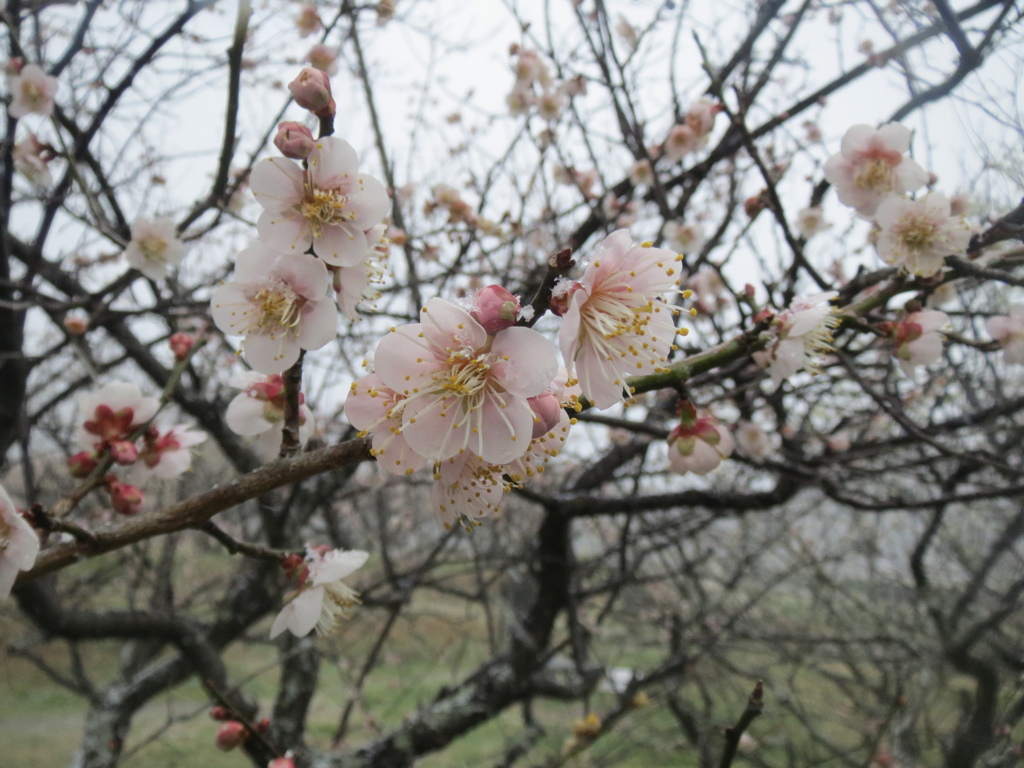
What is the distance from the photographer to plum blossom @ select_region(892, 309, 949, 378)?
1223mm

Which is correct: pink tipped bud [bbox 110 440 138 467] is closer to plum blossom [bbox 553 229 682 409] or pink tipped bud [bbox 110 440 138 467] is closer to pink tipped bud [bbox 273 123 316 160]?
pink tipped bud [bbox 273 123 316 160]

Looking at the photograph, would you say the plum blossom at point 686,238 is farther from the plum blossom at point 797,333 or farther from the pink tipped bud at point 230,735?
the pink tipped bud at point 230,735

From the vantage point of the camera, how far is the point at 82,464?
1.09m

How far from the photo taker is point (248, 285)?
898 millimetres

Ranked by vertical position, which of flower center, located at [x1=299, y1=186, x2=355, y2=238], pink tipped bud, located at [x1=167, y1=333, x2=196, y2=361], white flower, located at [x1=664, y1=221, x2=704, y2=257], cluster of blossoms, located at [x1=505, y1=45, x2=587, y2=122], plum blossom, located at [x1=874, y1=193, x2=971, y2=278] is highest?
Answer: cluster of blossoms, located at [x1=505, y1=45, x2=587, y2=122]

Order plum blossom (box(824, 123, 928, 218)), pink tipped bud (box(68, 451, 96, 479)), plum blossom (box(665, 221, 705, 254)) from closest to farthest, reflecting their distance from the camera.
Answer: pink tipped bud (box(68, 451, 96, 479))
plum blossom (box(824, 123, 928, 218))
plum blossom (box(665, 221, 705, 254))

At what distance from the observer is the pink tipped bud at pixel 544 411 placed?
0.64 meters

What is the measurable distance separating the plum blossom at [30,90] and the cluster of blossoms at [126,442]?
1.44m

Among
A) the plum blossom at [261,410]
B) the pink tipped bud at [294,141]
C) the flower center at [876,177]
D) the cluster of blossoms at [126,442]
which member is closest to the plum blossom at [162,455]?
the cluster of blossoms at [126,442]

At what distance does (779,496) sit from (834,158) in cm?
131

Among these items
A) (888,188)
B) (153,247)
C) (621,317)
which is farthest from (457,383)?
(153,247)

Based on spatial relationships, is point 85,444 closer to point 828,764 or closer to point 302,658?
point 302,658

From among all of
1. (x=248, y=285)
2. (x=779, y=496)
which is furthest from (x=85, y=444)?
(x=779, y=496)

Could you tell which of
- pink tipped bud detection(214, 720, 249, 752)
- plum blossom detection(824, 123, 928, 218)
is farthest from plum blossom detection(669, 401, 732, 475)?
pink tipped bud detection(214, 720, 249, 752)
